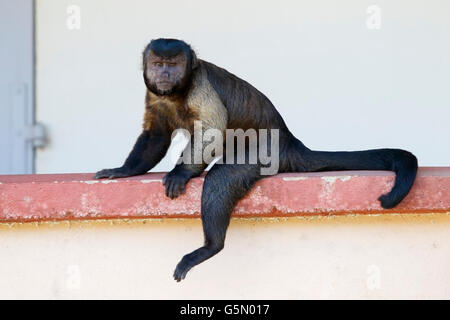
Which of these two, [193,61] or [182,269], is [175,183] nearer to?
[182,269]

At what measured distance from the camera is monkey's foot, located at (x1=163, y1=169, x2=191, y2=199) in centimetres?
347

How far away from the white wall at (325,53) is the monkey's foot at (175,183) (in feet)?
6.13

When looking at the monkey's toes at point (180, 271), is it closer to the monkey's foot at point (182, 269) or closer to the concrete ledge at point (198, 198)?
the monkey's foot at point (182, 269)

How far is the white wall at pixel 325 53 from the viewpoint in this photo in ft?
17.3

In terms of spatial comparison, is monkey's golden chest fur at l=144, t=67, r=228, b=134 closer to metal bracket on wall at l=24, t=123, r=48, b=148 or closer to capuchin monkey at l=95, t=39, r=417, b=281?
capuchin monkey at l=95, t=39, r=417, b=281

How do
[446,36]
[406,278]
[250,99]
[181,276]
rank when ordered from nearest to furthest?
[181,276] → [406,278] → [250,99] → [446,36]

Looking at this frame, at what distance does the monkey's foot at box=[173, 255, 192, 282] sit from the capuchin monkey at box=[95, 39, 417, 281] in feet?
0.04

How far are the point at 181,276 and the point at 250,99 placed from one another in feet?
2.90

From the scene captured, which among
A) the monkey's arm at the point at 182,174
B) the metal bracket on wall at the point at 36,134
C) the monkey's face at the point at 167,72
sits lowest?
the metal bracket on wall at the point at 36,134

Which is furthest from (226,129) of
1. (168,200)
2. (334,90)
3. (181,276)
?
(334,90)

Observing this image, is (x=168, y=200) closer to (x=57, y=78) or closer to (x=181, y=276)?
(x=181, y=276)

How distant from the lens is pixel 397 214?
3.59 metres

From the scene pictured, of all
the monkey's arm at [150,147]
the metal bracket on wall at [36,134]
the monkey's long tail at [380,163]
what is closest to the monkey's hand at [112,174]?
the monkey's arm at [150,147]

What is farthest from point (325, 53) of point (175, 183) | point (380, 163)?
point (175, 183)
